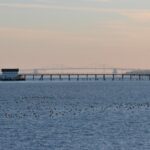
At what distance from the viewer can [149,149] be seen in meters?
68.6

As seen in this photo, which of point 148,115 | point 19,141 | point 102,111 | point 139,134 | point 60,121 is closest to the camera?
point 19,141

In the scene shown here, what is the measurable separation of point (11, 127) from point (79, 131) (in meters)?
8.90

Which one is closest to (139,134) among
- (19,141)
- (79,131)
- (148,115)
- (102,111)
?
(79,131)

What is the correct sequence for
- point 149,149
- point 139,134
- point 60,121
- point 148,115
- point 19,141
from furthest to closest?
point 148,115 < point 60,121 < point 139,134 < point 19,141 < point 149,149

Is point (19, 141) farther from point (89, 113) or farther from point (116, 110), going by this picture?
point (116, 110)

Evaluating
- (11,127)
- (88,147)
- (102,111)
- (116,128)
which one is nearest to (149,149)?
(88,147)

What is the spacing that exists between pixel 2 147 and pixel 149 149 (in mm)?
12411

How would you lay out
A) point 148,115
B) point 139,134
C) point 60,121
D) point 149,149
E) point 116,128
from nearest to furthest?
1. point 149,149
2. point 139,134
3. point 116,128
4. point 60,121
5. point 148,115

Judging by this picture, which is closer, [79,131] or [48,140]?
[48,140]

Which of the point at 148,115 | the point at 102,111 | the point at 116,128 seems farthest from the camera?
the point at 102,111

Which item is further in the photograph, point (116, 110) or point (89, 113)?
point (116, 110)

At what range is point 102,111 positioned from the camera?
115250mm

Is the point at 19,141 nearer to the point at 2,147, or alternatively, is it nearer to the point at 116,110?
the point at 2,147

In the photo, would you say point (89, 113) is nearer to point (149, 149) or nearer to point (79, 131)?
point (79, 131)
